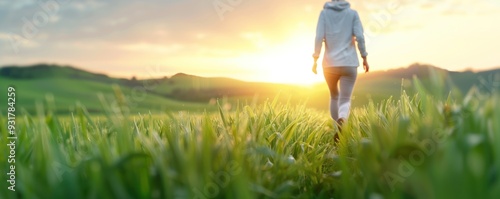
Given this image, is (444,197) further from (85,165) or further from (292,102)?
(292,102)

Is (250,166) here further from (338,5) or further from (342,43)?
(338,5)

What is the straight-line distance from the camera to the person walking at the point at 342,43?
8.41m

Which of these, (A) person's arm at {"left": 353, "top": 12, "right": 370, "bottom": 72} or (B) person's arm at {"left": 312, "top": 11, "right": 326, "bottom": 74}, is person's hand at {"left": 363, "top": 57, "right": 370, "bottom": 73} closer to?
(A) person's arm at {"left": 353, "top": 12, "right": 370, "bottom": 72}

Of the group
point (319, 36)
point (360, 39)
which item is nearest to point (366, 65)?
point (360, 39)

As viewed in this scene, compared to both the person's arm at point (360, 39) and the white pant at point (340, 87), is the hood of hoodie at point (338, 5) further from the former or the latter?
the white pant at point (340, 87)

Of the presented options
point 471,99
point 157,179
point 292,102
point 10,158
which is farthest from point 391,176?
point 292,102

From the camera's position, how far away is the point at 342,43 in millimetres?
8430

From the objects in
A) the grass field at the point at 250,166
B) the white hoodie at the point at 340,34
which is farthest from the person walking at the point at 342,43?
the grass field at the point at 250,166

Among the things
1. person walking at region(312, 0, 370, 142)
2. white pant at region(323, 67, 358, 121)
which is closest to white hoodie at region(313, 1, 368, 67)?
person walking at region(312, 0, 370, 142)

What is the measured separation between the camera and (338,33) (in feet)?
27.9

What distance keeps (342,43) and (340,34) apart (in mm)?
152

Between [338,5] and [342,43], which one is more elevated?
[338,5]

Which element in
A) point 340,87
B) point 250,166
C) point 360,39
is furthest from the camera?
point 340,87

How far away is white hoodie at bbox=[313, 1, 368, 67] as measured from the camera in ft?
27.6
